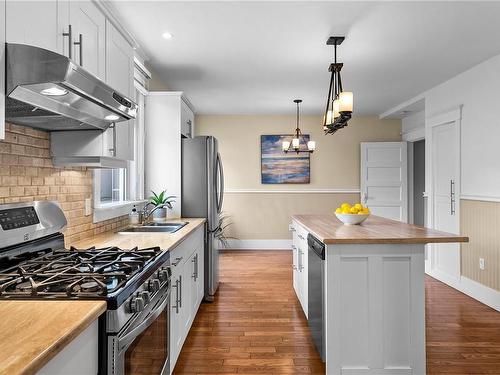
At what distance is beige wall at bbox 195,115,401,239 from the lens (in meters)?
6.97

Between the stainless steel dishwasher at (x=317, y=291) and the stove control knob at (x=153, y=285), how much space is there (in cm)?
110

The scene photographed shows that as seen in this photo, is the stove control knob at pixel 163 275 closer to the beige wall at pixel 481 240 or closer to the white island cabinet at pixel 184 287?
the white island cabinet at pixel 184 287

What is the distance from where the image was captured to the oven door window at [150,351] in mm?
1420

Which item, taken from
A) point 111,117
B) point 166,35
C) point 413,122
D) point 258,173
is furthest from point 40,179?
point 413,122

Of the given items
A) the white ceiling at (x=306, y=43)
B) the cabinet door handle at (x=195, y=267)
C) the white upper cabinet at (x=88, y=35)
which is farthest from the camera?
the cabinet door handle at (x=195, y=267)

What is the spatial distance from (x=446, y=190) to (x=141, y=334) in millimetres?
4411

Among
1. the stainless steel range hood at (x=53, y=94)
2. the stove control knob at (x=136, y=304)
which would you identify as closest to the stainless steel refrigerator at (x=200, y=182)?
the stainless steel range hood at (x=53, y=94)

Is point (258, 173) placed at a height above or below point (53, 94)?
below

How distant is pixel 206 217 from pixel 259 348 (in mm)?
1637

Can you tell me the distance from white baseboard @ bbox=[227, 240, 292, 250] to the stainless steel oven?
487 centimetres

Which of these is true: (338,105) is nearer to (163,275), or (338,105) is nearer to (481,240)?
(163,275)

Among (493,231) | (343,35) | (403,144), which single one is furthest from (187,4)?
(403,144)

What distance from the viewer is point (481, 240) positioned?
4.03 metres

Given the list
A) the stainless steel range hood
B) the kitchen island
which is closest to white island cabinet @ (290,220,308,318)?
the kitchen island
